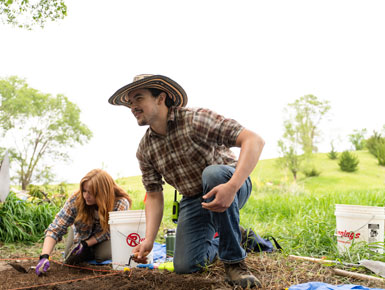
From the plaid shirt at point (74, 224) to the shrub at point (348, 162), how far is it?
57.5 feet

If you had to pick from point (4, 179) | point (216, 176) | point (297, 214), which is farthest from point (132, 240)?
point (4, 179)

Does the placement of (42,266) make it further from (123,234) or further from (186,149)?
(186,149)

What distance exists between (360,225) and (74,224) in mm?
2462

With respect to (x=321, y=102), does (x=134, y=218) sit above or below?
below

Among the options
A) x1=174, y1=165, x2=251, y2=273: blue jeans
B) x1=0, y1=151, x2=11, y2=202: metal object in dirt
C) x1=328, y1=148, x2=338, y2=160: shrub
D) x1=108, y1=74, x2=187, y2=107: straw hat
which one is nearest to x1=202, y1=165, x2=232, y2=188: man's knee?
x1=174, y1=165, x2=251, y2=273: blue jeans

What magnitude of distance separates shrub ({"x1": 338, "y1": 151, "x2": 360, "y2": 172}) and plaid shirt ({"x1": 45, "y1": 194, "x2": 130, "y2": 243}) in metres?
17.5

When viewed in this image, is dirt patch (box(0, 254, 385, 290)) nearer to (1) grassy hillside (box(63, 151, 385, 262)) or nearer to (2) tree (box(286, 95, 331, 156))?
(1) grassy hillside (box(63, 151, 385, 262))

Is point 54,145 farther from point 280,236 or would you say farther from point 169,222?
point 280,236

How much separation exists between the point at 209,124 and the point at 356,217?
61.7 inches

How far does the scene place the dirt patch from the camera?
6.75ft

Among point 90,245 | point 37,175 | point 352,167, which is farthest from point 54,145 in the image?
point 352,167

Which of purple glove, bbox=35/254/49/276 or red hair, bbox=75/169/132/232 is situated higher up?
red hair, bbox=75/169/132/232

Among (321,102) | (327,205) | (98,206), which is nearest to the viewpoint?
(98,206)

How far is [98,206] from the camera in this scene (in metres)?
3.03
